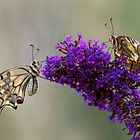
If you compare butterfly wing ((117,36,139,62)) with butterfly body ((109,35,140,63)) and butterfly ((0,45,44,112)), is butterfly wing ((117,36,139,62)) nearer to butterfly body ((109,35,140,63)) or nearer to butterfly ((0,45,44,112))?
butterfly body ((109,35,140,63))

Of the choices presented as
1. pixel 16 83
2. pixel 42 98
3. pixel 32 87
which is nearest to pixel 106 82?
pixel 32 87

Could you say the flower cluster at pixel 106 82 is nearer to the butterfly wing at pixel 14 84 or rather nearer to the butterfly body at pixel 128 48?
the butterfly body at pixel 128 48

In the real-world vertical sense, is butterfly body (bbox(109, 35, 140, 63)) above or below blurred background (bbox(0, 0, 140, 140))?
below

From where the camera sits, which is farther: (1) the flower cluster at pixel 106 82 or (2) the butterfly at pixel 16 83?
(2) the butterfly at pixel 16 83

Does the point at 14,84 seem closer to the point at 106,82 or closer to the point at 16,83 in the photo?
the point at 16,83

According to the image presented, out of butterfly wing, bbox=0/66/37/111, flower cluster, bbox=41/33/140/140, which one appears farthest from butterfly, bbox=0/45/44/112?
flower cluster, bbox=41/33/140/140

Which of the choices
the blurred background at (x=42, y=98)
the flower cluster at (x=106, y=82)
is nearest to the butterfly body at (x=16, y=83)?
the flower cluster at (x=106, y=82)
